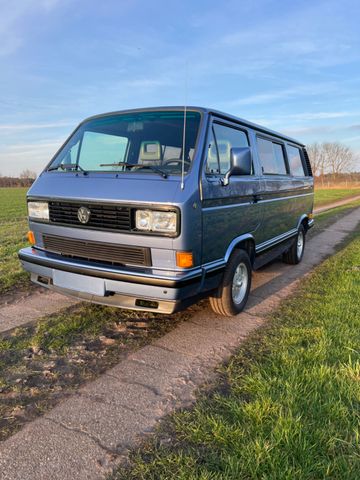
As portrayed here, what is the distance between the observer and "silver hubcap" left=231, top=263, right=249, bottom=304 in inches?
→ 168

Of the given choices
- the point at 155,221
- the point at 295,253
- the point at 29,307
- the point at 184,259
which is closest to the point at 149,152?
the point at 155,221

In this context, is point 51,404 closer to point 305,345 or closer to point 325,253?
point 305,345

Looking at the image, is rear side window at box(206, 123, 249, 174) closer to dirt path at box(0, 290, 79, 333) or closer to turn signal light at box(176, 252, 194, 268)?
turn signal light at box(176, 252, 194, 268)

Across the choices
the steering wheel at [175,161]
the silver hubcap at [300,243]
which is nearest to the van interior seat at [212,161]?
the steering wheel at [175,161]

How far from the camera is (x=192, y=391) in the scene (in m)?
2.73

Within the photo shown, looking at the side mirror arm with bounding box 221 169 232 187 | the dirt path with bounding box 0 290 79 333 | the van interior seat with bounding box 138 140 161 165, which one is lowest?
the dirt path with bounding box 0 290 79 333

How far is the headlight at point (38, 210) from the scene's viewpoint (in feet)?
12.5

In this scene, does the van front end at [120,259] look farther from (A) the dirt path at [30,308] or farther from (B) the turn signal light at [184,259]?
(A) the dirt path at [30,308]

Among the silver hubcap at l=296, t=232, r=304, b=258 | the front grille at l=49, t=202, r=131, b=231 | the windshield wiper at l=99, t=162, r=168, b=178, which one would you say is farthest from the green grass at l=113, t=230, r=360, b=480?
the silver hubcap at l=296, t=232, r=304, b=258

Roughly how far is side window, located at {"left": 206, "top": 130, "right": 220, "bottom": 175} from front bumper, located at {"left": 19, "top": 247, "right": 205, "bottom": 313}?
39.1 inches

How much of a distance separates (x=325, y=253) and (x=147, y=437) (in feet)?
23.0

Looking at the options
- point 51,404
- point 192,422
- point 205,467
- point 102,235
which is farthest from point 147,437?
point 102,235

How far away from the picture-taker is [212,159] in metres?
3.61

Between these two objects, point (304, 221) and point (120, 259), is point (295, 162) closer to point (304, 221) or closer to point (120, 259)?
point (304, 221)
